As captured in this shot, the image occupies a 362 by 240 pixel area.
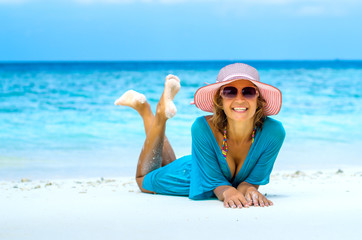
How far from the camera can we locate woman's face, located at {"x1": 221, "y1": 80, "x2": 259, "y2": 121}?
2.97 metres

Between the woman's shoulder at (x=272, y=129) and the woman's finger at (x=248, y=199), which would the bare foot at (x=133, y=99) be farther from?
the woman's finger at (x=248, y=199)

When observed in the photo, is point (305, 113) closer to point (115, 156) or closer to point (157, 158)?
point (115, 156)

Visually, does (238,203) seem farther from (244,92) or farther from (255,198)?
(244,92)

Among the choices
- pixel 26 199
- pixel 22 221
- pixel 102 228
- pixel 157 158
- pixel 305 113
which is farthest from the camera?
pixel 305 113

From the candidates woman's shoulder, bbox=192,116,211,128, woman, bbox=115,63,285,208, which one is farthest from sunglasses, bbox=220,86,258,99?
woman's shoulder, bbox=192,116,211,128

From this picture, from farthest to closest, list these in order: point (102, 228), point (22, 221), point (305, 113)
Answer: point (305, 113), point (22, 221), point (102, 228)

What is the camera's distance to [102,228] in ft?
8.23

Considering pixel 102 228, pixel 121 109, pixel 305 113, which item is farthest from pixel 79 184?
pixel 305 113

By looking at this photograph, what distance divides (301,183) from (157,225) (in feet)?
6.90

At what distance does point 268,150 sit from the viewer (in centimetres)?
317

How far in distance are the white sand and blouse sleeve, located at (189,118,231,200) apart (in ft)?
0.32

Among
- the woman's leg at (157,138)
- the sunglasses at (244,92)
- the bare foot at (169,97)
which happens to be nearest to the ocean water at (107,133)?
the woman's leg at (157,138)

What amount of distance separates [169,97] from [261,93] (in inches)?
35.6

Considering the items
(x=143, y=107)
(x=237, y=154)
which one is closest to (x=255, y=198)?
(x=237, y=154)
